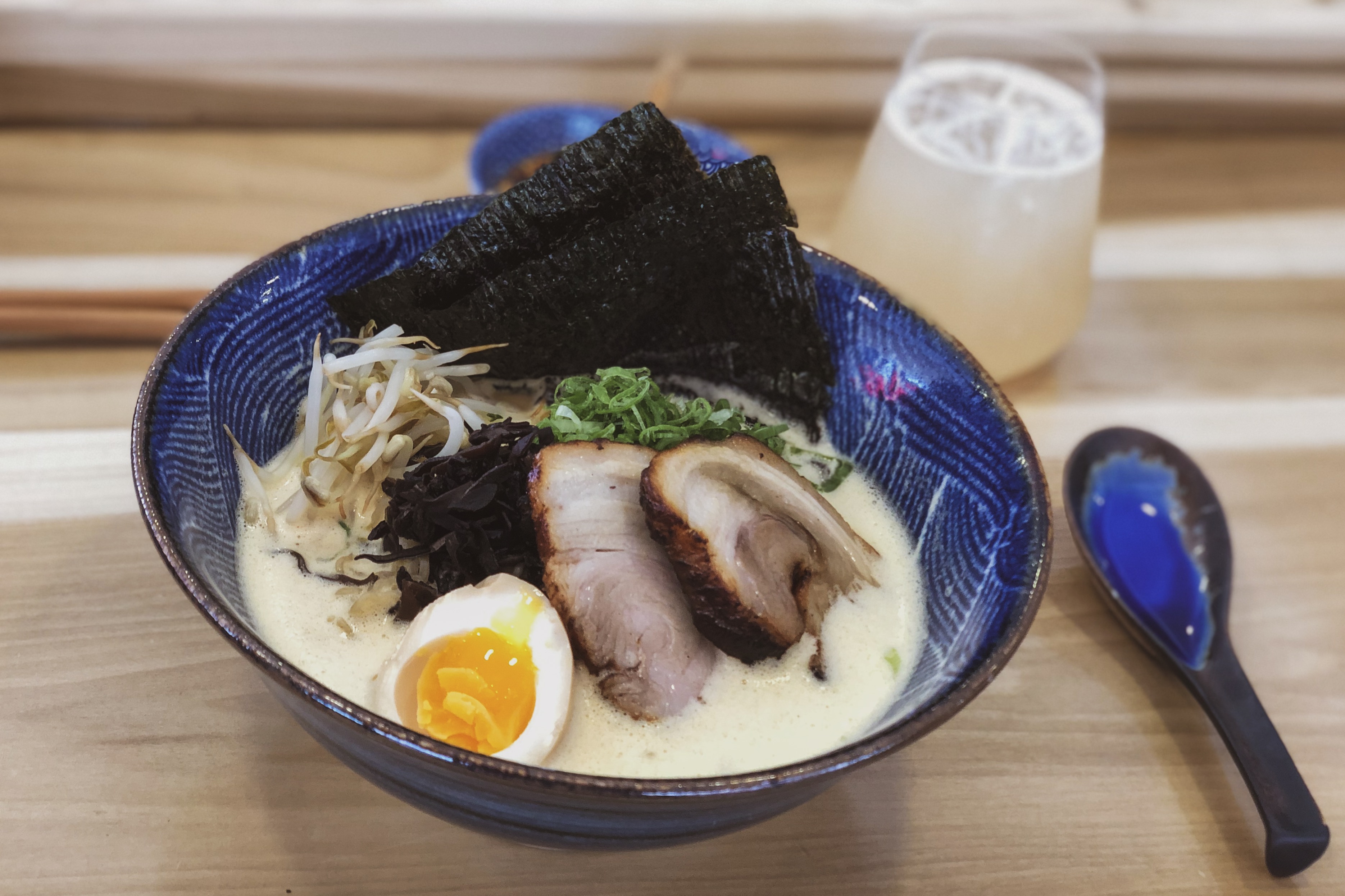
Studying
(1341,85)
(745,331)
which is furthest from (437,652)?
(1341,85)

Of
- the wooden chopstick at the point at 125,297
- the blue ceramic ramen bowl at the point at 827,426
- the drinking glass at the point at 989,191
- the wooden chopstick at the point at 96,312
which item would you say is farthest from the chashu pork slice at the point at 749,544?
the wooden chopstick at the point at 125,297

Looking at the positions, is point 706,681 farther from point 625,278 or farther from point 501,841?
point 625,278

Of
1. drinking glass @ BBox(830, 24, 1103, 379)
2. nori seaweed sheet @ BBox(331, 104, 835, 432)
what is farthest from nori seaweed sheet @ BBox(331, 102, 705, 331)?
drinking glass @ BBox(830, 24, 1103, 379)

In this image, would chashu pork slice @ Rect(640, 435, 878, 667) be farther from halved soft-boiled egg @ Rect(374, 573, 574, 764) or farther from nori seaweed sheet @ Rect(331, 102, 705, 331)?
nori seaweed sheet @ Rect(331, 102, 705, 331)

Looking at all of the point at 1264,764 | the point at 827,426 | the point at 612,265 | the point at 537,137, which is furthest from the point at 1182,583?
the point at 537,137

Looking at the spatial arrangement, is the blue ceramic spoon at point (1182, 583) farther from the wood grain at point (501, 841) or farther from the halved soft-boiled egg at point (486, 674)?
the halved soft-boiled egg at point (486, 674)

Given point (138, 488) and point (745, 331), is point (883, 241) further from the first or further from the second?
point (138, 488)
